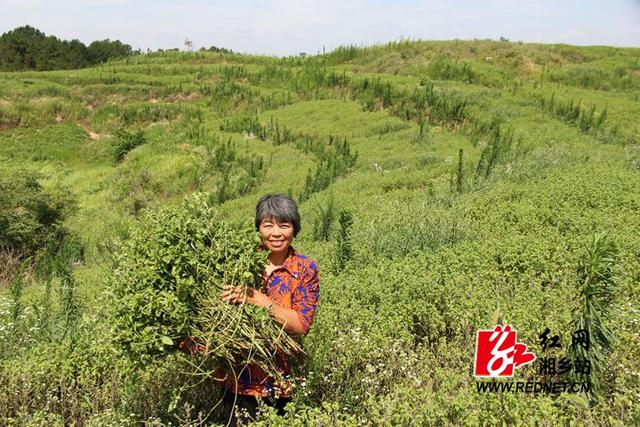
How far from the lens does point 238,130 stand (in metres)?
22.5

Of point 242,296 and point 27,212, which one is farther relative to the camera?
point 27,212

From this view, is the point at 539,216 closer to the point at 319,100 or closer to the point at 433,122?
the point at 433,122

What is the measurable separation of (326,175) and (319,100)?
38.5 feet

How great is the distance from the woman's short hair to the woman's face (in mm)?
27

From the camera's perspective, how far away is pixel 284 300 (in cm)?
295

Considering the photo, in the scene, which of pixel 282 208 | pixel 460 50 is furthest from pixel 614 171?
pixel 460 50

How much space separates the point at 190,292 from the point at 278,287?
60 centimetres

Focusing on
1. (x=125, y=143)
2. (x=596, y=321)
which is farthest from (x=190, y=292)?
(x=125, y=143)

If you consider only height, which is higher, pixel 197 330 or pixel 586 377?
pixel 197 330

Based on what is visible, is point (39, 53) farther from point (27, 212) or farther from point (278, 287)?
point (278, 287)

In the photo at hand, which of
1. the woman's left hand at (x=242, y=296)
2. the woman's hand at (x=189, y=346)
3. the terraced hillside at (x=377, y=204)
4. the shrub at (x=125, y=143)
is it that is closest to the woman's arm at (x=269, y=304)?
the woman's left hand at (x=242, y=296)

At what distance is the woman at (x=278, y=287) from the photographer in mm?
2920

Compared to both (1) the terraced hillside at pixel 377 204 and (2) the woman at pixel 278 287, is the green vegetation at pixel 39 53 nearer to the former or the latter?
(1) the terraced hillside at pixel 377 204

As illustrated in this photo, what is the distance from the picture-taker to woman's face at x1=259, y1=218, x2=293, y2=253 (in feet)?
9.75
